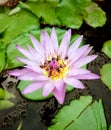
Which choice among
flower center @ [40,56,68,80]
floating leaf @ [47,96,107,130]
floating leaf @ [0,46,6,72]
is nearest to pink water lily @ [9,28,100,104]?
flower center @ [40,56,68,80]

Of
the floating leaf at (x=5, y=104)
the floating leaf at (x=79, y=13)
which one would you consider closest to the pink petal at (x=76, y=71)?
the floating leaf at (x=5, y=104)

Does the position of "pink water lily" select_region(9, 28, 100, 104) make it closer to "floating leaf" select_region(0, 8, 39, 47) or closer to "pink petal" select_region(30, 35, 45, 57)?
"pink petal" select_region(30, 35, 45, 57)

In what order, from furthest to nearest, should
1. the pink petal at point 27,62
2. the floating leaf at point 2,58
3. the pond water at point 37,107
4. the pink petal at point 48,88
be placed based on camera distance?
1. the floating leaf at point 2,58
2. the pond water at point 37,107
3. the pink petal at point 27,62
4. the pink petal at point 48,88

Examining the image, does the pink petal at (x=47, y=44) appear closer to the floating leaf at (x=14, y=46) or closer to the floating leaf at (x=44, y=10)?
the floating leaf at (x=14, y=46)

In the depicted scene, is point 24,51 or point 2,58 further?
point 2,58

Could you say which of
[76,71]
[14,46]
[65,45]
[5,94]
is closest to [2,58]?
[14,46]

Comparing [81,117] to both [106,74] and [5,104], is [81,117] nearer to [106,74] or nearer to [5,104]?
[106,74]
